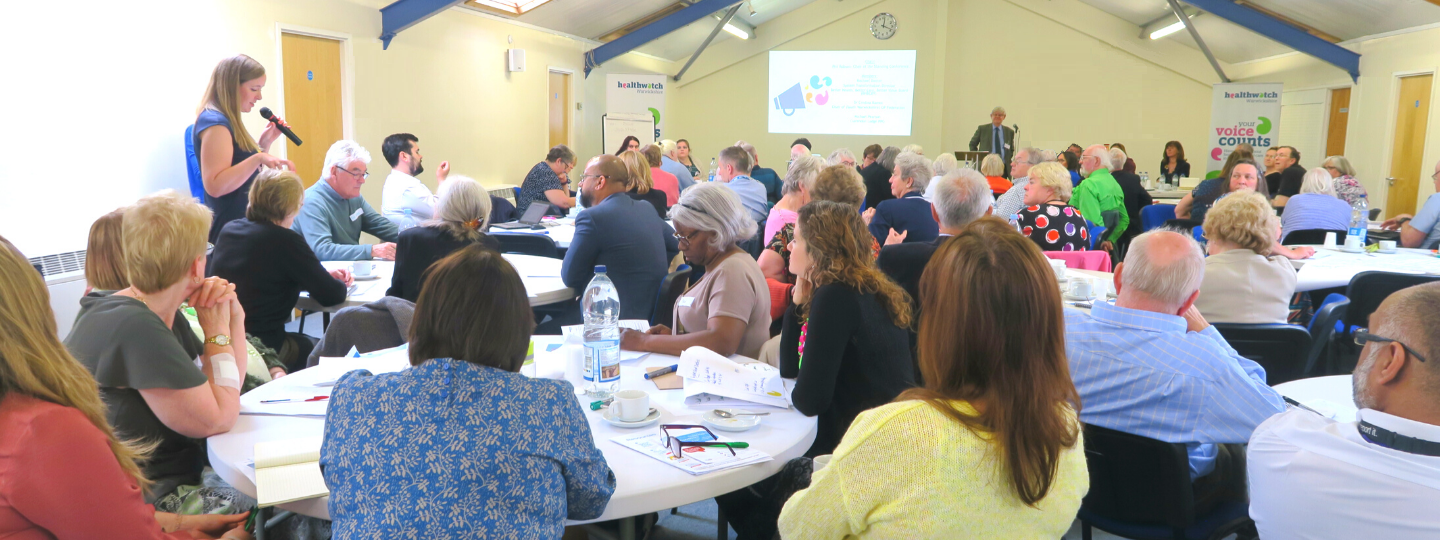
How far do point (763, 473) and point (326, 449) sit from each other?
0.83m

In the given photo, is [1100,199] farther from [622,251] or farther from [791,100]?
[791,100]

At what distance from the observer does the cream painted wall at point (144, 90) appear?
3.99 meters

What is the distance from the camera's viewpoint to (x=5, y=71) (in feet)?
12.5

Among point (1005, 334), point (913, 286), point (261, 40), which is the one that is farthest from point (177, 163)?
point (1005, 334)

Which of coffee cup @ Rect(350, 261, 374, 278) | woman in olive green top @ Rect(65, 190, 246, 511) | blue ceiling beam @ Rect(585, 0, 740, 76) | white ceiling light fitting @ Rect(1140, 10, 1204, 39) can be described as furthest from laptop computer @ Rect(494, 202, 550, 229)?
white ceiling light fitting @ Rect(1140, 10, 1204, 39)

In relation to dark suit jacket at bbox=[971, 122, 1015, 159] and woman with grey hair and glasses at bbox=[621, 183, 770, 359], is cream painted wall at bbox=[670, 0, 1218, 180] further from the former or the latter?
woman with grey hair and glasses at bbox=[621, 183, 770, 359]

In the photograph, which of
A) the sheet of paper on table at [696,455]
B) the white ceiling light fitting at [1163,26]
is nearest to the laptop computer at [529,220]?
the sheet of paper on table at [696,455]

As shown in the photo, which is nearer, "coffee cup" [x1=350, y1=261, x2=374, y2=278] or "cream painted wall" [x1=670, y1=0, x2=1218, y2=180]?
"coffee cup" [x1=350, y1=261, x2=374, y2=278]

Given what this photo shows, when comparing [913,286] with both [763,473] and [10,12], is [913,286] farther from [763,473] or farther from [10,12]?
[10,12]

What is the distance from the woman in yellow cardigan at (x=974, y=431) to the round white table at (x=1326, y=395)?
4.05ft

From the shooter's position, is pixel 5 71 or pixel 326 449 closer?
pixel 326 449

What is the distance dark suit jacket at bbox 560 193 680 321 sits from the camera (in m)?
3.57

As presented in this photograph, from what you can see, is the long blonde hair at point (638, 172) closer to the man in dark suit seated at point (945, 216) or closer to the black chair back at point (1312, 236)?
the man in dark suit seated at point (945, 216)

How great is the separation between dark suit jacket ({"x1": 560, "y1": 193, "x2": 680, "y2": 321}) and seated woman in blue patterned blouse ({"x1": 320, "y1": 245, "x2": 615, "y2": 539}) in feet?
6.99
